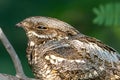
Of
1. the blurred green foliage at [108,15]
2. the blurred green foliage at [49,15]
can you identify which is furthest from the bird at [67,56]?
the blurred green foliage at [49,15]

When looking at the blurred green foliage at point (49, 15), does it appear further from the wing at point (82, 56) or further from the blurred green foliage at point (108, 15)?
the wing at point (82, 56)

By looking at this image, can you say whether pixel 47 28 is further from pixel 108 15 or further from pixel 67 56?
pixel 108 15

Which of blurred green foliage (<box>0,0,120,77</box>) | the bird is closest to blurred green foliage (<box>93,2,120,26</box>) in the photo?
the bird

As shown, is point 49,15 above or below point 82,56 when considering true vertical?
above

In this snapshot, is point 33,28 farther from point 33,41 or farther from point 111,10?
point 111,10

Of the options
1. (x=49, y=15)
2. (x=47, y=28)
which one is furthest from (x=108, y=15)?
(x=49, y=15)

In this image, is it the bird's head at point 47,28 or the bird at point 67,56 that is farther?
the bird's head at point 47,28

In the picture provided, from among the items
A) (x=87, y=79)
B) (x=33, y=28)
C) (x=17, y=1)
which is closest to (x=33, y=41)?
(x=33, y=28)
